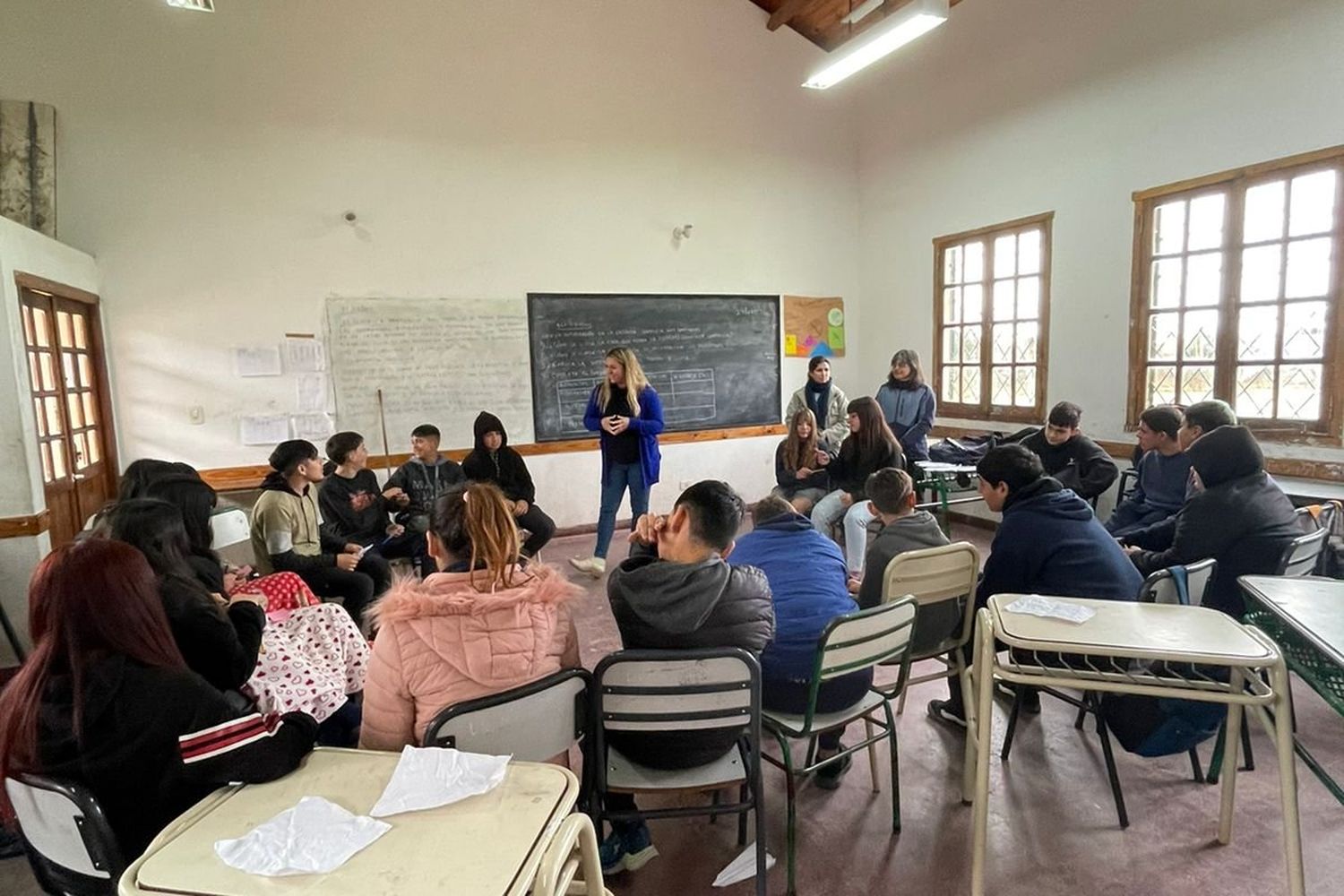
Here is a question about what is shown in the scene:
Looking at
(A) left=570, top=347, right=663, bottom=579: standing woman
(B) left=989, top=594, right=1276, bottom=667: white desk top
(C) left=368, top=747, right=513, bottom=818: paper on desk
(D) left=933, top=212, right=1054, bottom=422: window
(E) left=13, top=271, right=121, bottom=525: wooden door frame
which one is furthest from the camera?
(D) left=933, top=212, right=1054, bottom=422: window

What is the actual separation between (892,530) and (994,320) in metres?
3.62

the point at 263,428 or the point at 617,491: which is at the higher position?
the point at 263,428

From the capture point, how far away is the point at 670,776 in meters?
1.64

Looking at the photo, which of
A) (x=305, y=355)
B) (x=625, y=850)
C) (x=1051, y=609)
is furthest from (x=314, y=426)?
(x=1051, y=609)

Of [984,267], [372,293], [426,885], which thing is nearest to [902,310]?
[984,267]

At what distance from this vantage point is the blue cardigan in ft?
14.3

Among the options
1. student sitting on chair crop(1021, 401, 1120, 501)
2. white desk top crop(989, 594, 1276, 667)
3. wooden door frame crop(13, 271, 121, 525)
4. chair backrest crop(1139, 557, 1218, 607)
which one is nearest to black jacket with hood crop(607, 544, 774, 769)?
white desk top crop(989, 594, 1276, 667)

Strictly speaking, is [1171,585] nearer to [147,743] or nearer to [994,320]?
[147,743]

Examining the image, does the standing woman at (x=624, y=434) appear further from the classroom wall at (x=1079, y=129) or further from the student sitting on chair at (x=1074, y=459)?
the classroom wall at (x=1079, y=129)

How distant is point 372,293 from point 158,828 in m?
4.07

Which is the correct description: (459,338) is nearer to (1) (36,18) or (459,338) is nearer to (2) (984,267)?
(1) (36,18)

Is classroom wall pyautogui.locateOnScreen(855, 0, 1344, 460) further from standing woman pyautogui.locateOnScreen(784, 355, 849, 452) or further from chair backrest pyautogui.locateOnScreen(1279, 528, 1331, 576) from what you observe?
chair backrest pyautogui.locateOnScreen(1279, 528, 1331, 576)

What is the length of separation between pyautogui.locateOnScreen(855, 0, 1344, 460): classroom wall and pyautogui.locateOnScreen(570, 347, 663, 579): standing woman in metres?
2.72

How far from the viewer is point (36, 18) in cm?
395
